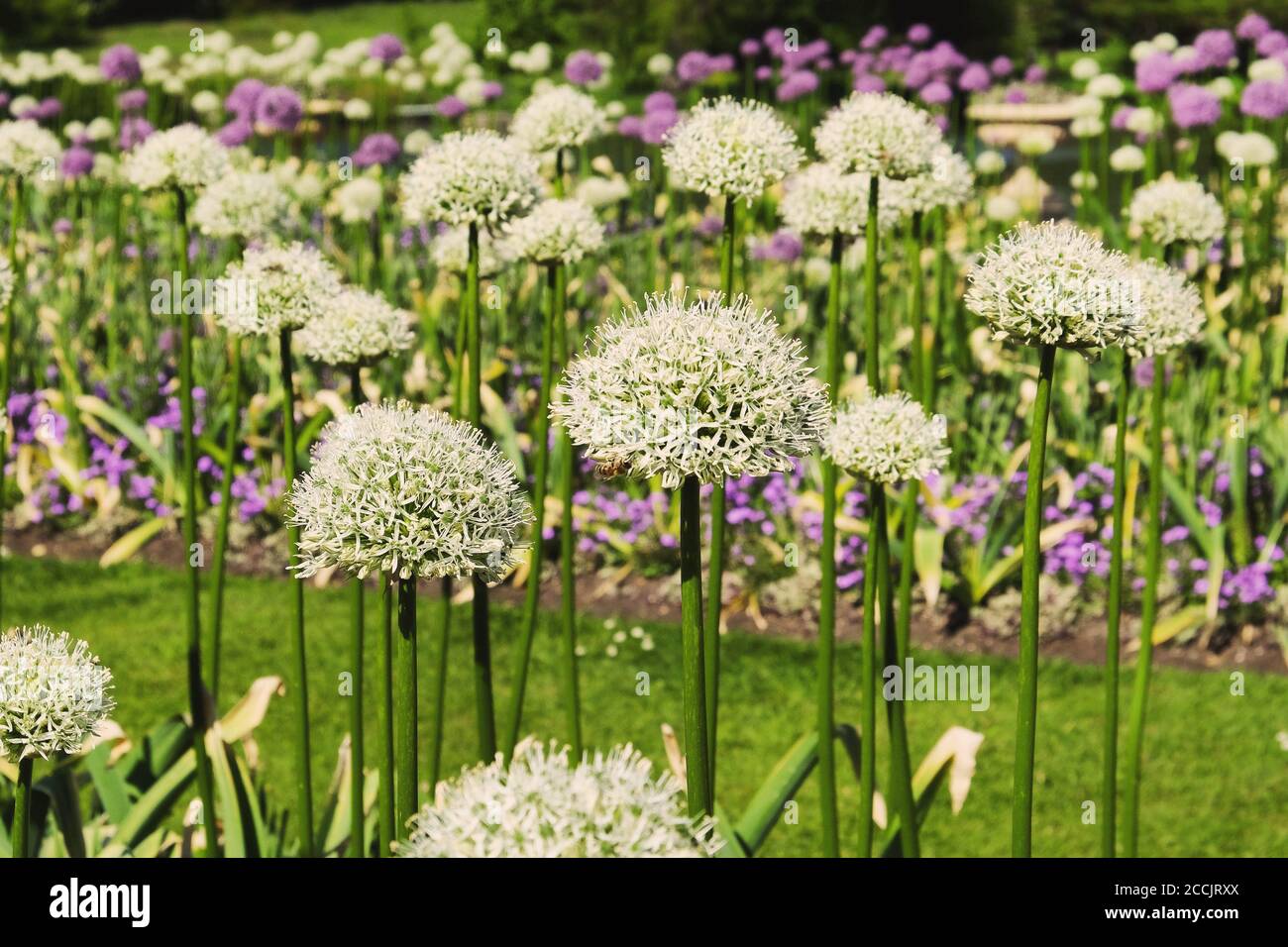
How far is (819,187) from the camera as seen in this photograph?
10.3 ft

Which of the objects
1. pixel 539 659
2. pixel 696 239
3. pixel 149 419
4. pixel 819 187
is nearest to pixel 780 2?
pixel 696 239

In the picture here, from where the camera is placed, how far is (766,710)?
5156 millimetres

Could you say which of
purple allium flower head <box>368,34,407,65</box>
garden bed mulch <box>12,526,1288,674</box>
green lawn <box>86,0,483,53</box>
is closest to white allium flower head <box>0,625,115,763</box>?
garden bed mulch <box>12,526,1288,674</box>

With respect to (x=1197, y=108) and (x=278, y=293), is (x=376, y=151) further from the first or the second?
(x=278, y=293)

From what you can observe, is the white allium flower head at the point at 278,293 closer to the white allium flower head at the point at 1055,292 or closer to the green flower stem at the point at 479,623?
the green flower stem at the point at 479,623

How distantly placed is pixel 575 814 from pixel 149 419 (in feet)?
19.3

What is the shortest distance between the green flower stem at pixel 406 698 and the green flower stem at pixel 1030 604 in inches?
30.9

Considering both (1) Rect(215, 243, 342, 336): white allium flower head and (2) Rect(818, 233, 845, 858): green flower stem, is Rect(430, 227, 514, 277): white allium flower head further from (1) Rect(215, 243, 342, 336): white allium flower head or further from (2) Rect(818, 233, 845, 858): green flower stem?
(2) Rect(818, 233, 845, 858): green flower stem

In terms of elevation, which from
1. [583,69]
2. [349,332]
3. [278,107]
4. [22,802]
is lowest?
[22,802]

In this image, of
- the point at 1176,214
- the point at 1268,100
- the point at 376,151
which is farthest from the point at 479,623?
the point at 1268,100

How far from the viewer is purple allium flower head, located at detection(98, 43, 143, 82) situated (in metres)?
7.89

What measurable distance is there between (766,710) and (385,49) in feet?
15.8

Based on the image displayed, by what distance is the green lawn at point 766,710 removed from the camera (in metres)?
4.44
